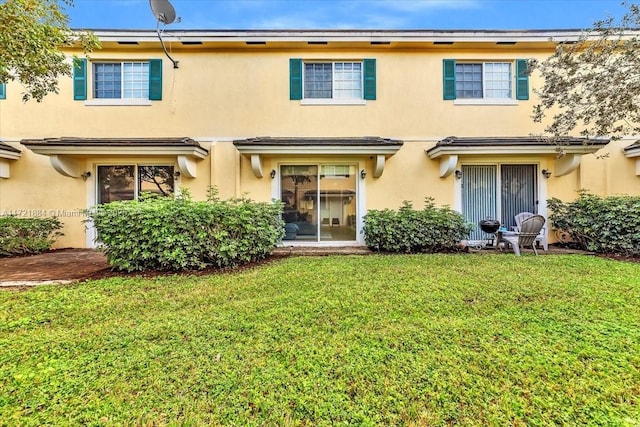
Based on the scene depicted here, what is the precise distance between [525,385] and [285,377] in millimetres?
2061

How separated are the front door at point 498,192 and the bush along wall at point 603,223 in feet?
3.04

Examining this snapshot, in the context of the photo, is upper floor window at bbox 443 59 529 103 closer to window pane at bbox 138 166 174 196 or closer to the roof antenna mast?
the roof antenna mast

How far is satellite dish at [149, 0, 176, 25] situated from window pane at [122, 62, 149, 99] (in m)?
1.46

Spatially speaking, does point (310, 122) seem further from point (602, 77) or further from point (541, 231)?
point (541, 231)

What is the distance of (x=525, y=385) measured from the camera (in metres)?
2.45

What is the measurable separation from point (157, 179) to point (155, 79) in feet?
10.2

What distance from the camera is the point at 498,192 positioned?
9.21 metres

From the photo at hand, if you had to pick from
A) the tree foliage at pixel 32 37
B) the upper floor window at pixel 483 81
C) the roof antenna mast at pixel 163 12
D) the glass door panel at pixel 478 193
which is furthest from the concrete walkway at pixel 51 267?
the upper floor window at pixel 483 81

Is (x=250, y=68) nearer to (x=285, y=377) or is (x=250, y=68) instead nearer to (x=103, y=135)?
(x=103, y=135)

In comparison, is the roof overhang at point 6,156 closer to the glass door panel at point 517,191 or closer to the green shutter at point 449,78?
the green shutter at point 449,78

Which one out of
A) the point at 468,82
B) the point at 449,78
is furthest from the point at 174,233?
the point at 468,82

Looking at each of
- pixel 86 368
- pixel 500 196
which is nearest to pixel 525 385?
pixel 86 368

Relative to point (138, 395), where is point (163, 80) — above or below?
above

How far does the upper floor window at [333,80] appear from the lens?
364 inches
